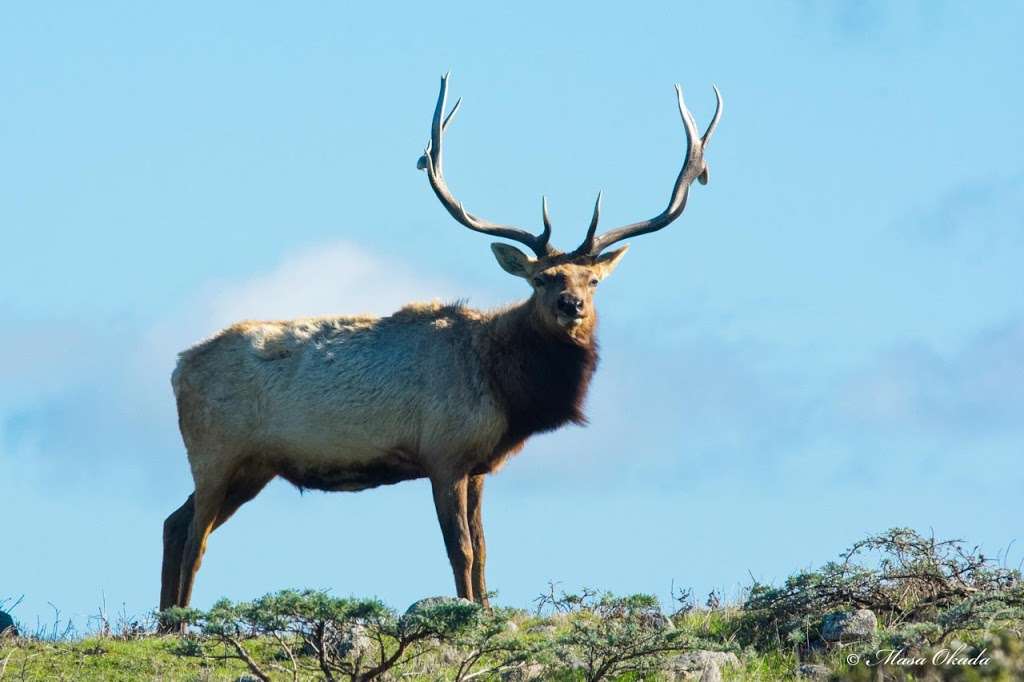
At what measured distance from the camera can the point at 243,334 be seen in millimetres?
15086

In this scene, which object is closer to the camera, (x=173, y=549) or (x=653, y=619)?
(x=653, y=619)

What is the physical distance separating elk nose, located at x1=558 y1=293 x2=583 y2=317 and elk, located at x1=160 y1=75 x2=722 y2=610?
1cm

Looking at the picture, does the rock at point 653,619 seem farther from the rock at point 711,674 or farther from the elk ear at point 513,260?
the elk ear at point 513,260

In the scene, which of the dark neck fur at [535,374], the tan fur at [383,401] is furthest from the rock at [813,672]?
the dark neck fur at [535,374]

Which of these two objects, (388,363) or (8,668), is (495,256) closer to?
(388,363)

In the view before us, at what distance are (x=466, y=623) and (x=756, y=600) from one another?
10.1ft

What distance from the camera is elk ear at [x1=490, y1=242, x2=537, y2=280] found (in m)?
14.7

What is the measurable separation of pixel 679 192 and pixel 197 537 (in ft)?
17.0

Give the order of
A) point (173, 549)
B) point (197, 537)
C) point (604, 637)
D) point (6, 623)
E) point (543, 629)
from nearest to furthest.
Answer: point (604, 637), point (543, 629), point (6, 623), point (197, 537), point (173, 549)

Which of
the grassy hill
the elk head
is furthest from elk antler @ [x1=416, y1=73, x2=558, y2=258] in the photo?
the grassy hill

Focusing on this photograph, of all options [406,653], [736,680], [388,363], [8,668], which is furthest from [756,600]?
[8,668]

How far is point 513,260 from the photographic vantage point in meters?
14.8

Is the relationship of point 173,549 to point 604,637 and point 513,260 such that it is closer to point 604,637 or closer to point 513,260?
point 513,260

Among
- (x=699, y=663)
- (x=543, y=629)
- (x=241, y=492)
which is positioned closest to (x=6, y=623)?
(x=241, y=492)
